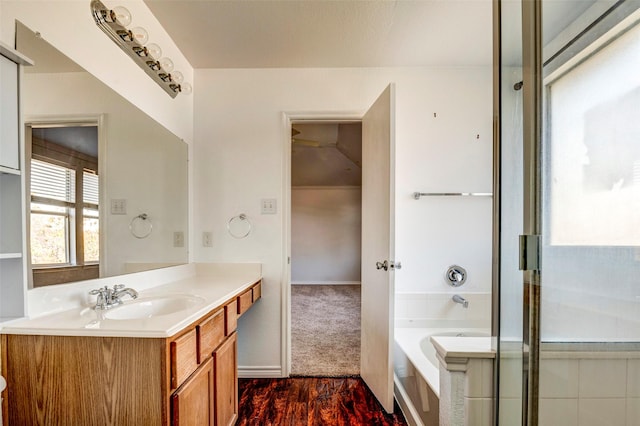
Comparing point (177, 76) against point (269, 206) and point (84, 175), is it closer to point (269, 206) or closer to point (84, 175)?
point (84, 175)

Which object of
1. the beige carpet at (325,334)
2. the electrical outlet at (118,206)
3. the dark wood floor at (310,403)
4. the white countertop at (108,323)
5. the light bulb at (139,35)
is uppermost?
the light bulb at (139,35)

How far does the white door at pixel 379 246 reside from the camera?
1.68 m

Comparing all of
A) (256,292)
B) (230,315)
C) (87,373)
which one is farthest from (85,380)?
(256,292)

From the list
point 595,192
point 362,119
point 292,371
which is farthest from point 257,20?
point 292,371

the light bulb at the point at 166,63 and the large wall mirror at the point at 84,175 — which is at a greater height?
the light bulb at the point at 166,63

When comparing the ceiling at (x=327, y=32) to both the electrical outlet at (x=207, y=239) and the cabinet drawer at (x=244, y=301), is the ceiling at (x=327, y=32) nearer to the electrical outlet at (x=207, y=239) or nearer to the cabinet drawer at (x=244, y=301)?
the electrical outlet at (x=207, y=239)

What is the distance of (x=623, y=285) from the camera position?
0.78 m

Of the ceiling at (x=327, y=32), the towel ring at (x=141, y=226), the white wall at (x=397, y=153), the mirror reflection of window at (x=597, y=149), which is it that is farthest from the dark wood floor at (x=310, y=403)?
the ceiling at (x=327, y=32)

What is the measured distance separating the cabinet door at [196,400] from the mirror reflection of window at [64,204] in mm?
617

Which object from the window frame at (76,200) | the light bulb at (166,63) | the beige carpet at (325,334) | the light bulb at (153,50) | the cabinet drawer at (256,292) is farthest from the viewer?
the beige carpet at (325,334)

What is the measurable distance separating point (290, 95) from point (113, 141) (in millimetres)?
1236

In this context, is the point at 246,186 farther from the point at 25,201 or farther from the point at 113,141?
the point at 25,201

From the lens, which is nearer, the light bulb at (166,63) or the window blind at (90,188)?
the window blind at (90,188)

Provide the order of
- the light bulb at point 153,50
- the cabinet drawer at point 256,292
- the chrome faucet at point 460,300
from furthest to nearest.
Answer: the chrome faucet at point 460,300
the cabinet drawer at point 256,292
the light bulb at point 153,50
